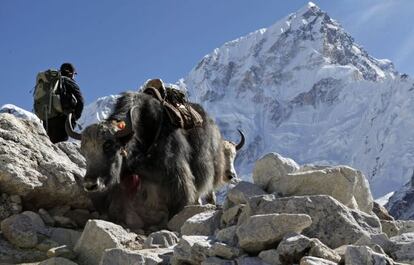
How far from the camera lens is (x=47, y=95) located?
9367mm

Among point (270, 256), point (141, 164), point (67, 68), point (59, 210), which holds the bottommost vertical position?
point (270, 256)

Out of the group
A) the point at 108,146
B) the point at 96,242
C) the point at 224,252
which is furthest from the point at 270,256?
the point at 108,146

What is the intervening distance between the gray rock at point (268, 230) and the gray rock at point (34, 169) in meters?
3.23

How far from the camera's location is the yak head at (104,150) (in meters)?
6.99

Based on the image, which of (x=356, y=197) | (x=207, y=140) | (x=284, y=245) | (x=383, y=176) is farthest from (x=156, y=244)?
(x=383, y=176)

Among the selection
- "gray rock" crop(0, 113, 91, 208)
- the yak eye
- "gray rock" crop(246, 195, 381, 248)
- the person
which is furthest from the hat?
"gray rock" crop(246, 195, 381, 248)

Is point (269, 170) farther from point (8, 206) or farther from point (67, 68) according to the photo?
point (67, 68)

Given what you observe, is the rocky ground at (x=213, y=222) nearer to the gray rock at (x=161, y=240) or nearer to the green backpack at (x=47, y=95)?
the gray rock at (x=161, y=240)

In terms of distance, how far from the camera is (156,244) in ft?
18.1

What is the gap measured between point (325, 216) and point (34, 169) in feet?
11.1

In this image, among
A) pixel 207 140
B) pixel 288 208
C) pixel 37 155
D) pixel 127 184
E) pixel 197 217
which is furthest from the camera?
pixel 207 140

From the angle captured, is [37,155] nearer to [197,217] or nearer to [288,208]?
[197,217]

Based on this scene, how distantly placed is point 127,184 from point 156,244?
2276mm

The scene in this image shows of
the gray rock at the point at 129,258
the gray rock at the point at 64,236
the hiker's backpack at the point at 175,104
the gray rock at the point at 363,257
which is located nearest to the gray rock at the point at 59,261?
the gray rock at the point at 129,258
